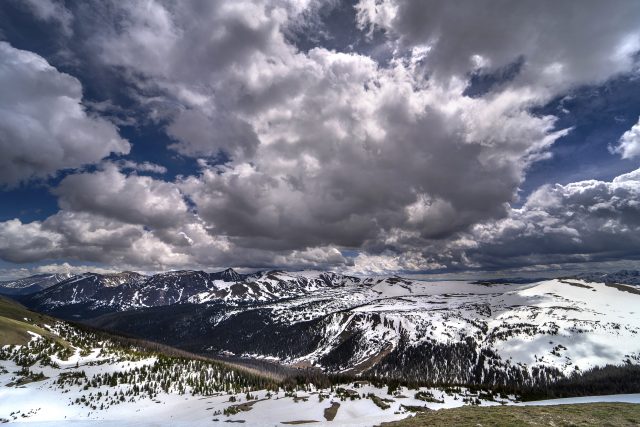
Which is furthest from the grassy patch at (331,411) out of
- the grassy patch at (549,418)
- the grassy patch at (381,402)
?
the grassy patch at (549,418)

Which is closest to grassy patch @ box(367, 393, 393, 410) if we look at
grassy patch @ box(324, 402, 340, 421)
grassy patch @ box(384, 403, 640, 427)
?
grassy patch @ box(324, 402, 340, 421)

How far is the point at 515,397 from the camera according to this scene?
93.5 m

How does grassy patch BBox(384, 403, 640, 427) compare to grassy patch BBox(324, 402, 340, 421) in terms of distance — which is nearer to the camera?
grassy patch BBox(384, 403, 640, 427)

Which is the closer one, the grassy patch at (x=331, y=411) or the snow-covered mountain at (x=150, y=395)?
the grassy patch at (x=331, y=411)

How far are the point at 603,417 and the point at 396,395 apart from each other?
52.0 m

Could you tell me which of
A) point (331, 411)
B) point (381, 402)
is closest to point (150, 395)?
point (331, 411)

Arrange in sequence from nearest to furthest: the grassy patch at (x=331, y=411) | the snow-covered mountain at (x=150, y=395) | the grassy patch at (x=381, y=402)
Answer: the grassy patch at (x=331, y=411)
the snow-covered mountain at (x=150, y=395)
the grassy patch at (x=381, y=402)

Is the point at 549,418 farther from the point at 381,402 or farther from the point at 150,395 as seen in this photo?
the point at 150,395

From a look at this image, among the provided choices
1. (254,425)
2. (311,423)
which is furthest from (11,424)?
(311,423)

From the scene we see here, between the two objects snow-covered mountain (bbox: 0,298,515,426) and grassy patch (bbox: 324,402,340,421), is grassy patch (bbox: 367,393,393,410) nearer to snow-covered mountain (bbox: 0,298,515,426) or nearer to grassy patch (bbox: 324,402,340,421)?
snow-covered mountain (bbox: 0,298,515,426)

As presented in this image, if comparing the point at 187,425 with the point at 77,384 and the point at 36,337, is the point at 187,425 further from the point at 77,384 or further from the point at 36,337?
the point at 36,337

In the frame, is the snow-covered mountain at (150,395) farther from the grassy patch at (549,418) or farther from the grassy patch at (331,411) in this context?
the grassy patch at (549,418)

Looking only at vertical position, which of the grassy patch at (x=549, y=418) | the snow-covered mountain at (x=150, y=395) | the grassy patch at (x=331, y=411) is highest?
the grassy patch at (x=549, y=418)

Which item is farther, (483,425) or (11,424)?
(11,424)
